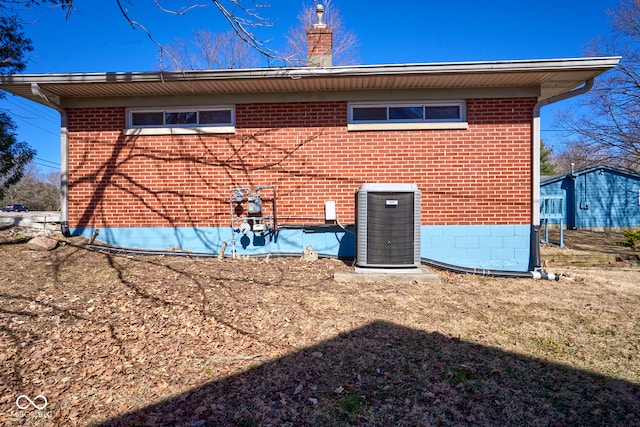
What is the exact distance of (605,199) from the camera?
18.8m

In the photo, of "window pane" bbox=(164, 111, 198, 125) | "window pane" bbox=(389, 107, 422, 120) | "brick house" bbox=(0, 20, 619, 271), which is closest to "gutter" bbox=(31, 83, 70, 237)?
"brick house" bbox=(0, 20, 619, 271)

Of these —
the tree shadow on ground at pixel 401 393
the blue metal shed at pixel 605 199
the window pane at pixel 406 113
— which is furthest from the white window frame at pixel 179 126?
the blue metal shed at pixel 605 199

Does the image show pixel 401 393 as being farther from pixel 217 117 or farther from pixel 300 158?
pixel 217 117

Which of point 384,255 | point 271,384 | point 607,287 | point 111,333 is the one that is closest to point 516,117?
point 607,287

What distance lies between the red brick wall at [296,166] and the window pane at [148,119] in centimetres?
28

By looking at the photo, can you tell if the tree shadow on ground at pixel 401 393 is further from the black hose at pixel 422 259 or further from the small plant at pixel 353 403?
the black hose at pixel 422 259

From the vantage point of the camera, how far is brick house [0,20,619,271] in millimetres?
6980

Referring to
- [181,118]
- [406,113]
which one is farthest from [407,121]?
[181,118]

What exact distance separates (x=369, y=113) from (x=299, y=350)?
487 cm

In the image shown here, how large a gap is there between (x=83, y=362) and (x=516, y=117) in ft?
23.8

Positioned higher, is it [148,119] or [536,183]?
[148,119]

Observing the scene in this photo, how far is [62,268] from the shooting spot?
18.1 feet

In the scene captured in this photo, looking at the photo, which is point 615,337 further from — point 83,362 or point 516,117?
point 83,362

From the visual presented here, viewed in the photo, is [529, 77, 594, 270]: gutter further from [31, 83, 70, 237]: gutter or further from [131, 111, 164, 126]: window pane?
[31, 83, 70, 237]: gutter
